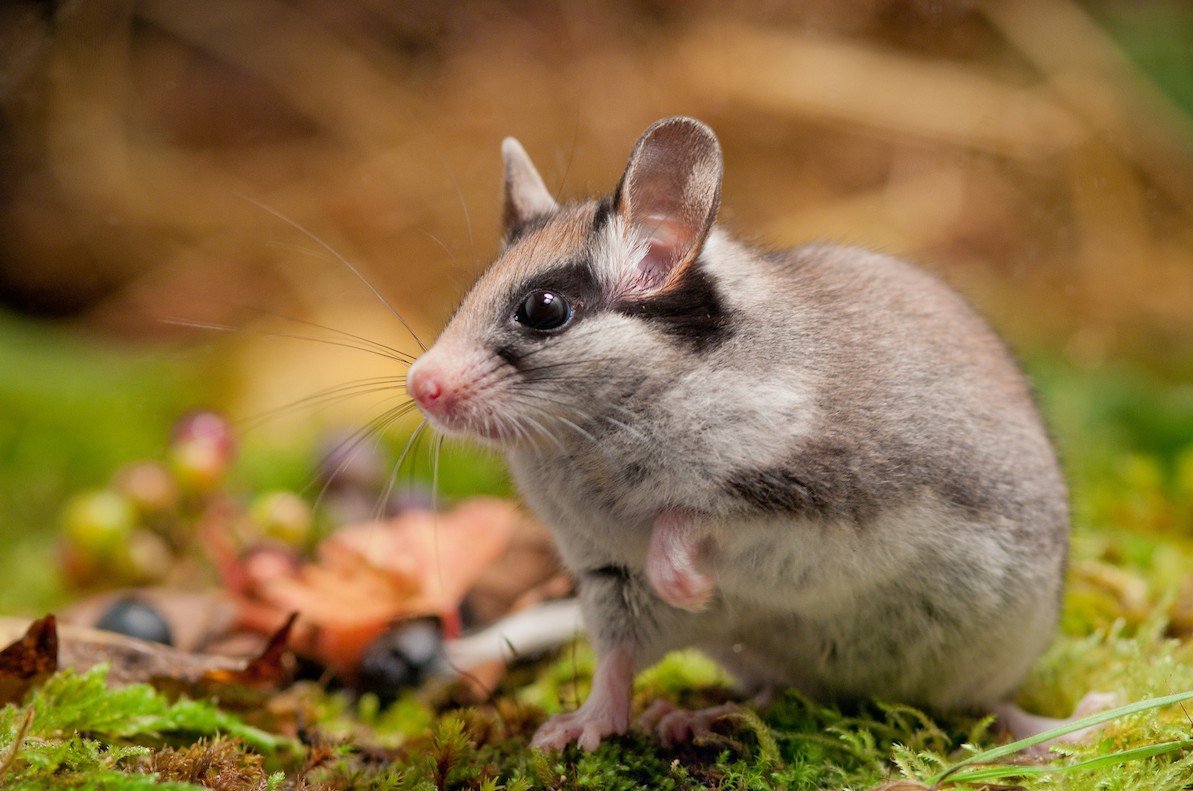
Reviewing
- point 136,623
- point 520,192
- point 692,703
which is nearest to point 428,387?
point 520,192

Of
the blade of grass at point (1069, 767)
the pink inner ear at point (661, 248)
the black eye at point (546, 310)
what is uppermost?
the pink inner ear at point (661, 248)

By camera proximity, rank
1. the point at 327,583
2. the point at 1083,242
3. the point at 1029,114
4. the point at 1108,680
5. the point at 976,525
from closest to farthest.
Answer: the point at 976,525
the point at 1108,680
the point at 327,583
the point at 1029,114
the point at 1083,242

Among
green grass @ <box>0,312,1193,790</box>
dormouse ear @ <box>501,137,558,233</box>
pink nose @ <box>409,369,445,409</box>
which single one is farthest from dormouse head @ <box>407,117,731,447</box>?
green grass @ <box>0,312,1193,790</box>

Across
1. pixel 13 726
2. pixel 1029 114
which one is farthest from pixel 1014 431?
pixel 1029 114

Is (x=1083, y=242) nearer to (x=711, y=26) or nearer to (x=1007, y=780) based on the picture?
(x=711, y=26)

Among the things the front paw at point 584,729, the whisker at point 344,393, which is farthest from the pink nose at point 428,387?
the front paw at point 584,729

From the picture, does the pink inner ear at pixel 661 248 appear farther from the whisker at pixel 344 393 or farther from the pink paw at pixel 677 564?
the whisker at pixel 344 393

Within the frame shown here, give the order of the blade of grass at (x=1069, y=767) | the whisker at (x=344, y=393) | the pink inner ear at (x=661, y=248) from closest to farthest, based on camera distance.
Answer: the blade of grass at (x=1069, y=767) < the pink inner ear at (x=661, y=248) < the whisker at (x=344, y=393)
